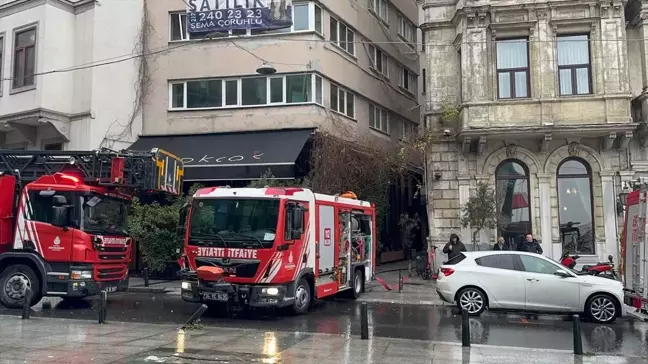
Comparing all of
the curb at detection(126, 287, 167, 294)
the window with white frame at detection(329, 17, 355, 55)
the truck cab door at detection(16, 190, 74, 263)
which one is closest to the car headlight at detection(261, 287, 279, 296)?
the truck cab door at detection(16, 190, 74, 263)

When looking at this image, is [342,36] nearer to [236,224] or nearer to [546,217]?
[546,217]

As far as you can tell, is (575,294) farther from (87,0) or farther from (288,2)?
(87,0)

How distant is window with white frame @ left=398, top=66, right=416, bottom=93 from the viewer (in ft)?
99.6

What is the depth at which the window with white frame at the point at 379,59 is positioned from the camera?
26.4 meters

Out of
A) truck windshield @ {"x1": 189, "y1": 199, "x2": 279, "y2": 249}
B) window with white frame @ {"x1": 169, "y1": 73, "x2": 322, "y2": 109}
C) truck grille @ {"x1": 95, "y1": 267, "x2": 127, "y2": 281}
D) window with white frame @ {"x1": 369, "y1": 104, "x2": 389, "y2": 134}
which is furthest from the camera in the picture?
window with white frame @ {"x1": 369, "y1": 104, "x2": 389, "y2": 134}

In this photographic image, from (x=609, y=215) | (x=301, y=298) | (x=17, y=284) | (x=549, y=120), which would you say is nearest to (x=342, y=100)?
(x=549, y=120)

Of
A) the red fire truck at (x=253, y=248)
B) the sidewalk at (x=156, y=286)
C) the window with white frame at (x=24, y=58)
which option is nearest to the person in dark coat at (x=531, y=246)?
the red fire truck at (x=253, y=248)

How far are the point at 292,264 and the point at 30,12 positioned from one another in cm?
1550

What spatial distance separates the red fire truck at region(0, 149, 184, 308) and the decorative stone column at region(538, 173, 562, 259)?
40.7 feet

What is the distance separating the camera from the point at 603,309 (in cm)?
1202

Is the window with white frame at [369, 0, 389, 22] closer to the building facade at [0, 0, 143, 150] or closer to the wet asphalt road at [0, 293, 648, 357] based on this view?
the building facade at [0, 0, 143, 150]

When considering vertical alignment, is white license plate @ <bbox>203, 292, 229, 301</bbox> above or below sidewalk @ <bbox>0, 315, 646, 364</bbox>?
above

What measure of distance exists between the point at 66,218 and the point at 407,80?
22.3 m

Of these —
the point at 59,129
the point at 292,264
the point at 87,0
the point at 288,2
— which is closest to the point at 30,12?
the point at 87,0
